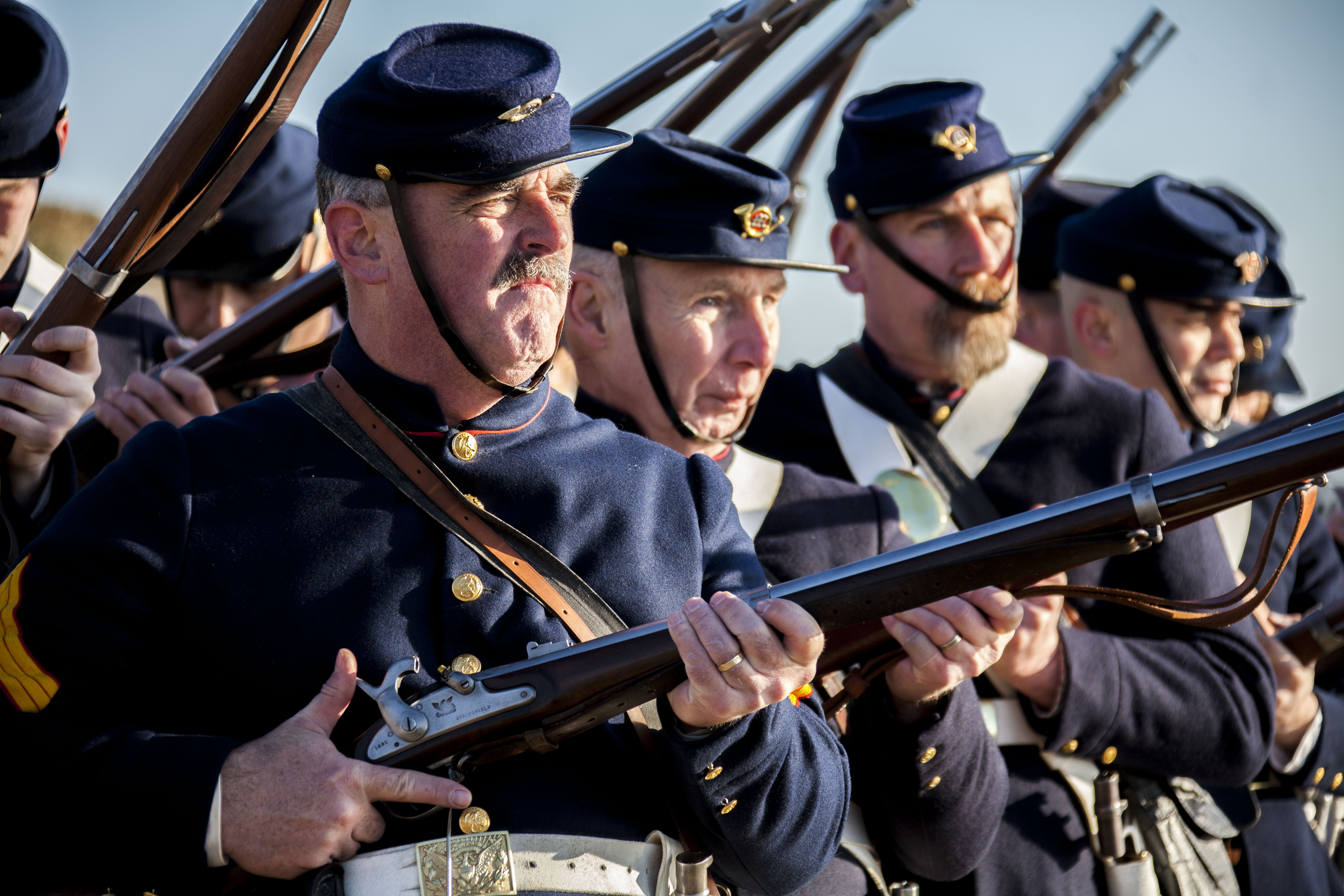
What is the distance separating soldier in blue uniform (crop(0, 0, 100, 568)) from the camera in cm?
291

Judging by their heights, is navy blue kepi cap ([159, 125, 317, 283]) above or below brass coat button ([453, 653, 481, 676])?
below

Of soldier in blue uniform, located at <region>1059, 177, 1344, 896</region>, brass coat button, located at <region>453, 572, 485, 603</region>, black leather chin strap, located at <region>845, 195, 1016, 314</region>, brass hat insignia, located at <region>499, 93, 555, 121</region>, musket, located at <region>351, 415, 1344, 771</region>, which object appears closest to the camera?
musket, located at <region>351, 415, 1344, 771</region>

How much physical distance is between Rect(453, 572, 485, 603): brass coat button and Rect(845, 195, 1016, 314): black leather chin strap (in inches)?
95.1

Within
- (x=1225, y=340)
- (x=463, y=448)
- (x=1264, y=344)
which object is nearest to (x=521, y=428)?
(x=463, y=448)

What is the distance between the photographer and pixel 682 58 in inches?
172

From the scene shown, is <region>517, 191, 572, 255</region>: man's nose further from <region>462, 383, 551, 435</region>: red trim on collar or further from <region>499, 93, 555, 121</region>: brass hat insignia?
<region>462, 383, 551, 435</region>: red trim on collar

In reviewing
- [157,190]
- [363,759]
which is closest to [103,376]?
[157,190]

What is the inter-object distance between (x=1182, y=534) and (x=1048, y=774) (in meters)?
0.75

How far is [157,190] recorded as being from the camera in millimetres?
2873

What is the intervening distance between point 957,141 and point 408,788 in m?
3.00

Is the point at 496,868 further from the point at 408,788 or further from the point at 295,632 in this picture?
the point at 295,632

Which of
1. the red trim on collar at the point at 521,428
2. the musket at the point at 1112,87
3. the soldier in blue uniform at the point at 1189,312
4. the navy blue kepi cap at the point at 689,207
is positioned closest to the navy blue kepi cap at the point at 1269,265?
the soldier in blue uniform at the point at 1189,312

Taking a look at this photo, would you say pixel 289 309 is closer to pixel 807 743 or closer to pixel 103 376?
pixel 103 376

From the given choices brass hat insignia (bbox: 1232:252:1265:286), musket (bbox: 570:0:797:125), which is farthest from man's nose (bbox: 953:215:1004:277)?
brass hat insignia (bbox: 1232:252:1265:286)
